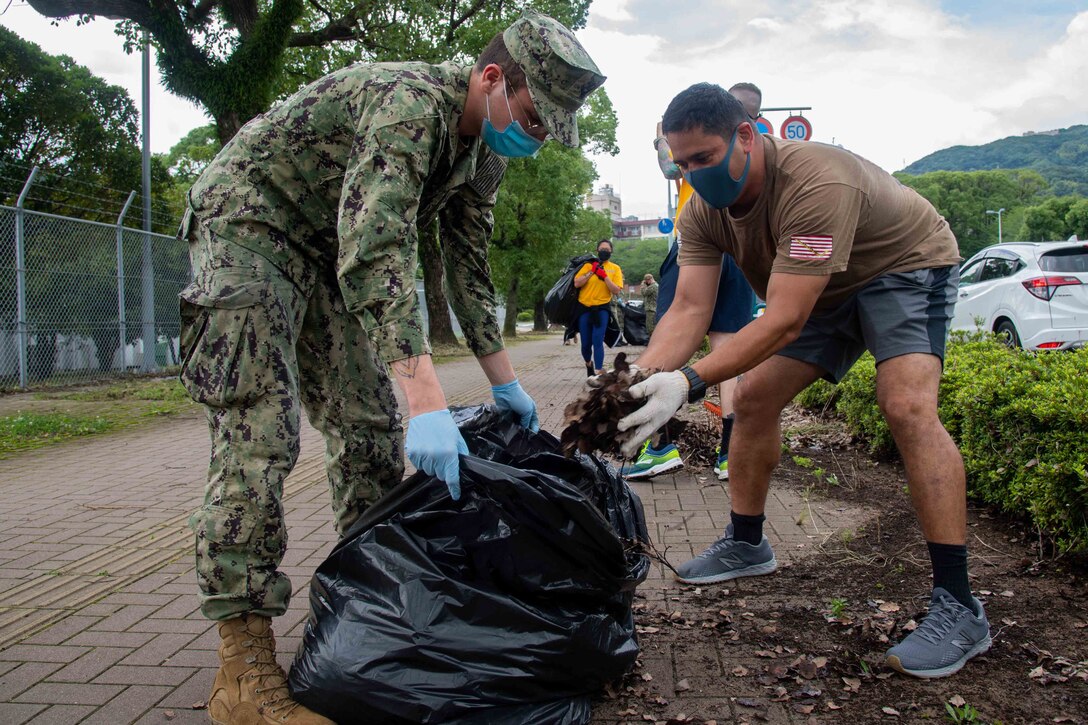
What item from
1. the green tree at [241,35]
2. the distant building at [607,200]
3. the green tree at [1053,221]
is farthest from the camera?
the distant building at [607,200]

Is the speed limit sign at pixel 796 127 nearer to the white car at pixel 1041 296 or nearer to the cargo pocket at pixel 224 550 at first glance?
the white car at pixel 1041 296

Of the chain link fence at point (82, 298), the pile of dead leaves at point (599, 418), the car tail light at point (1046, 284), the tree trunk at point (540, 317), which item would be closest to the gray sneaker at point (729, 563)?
the pile of dead leaves at point (599, 418)

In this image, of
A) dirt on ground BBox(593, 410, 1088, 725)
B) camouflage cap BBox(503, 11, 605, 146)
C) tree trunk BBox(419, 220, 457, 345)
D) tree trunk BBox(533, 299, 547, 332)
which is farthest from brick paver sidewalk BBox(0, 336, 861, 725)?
tree trunk BBox(533, 299, 547, 332)

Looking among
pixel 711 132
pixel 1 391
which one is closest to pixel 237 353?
pixel 711 132

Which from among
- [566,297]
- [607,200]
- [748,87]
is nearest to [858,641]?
[748,87]

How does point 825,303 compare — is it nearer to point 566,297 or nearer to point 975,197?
point 566,297

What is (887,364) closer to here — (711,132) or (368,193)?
(711,132)

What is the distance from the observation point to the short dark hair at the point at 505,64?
2.23 meters

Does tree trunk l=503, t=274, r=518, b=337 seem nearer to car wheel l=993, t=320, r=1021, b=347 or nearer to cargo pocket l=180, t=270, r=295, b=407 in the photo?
Result: car wheel l=993, t=320, r=1021, b=347

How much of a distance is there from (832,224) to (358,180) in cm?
148

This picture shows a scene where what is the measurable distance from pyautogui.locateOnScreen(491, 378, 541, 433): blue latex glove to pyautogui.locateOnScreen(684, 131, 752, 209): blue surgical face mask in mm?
945

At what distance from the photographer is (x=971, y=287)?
11891 mm

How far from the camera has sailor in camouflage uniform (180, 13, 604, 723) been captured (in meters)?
2.04

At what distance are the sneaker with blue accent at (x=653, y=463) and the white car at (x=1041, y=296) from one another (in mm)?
6732
